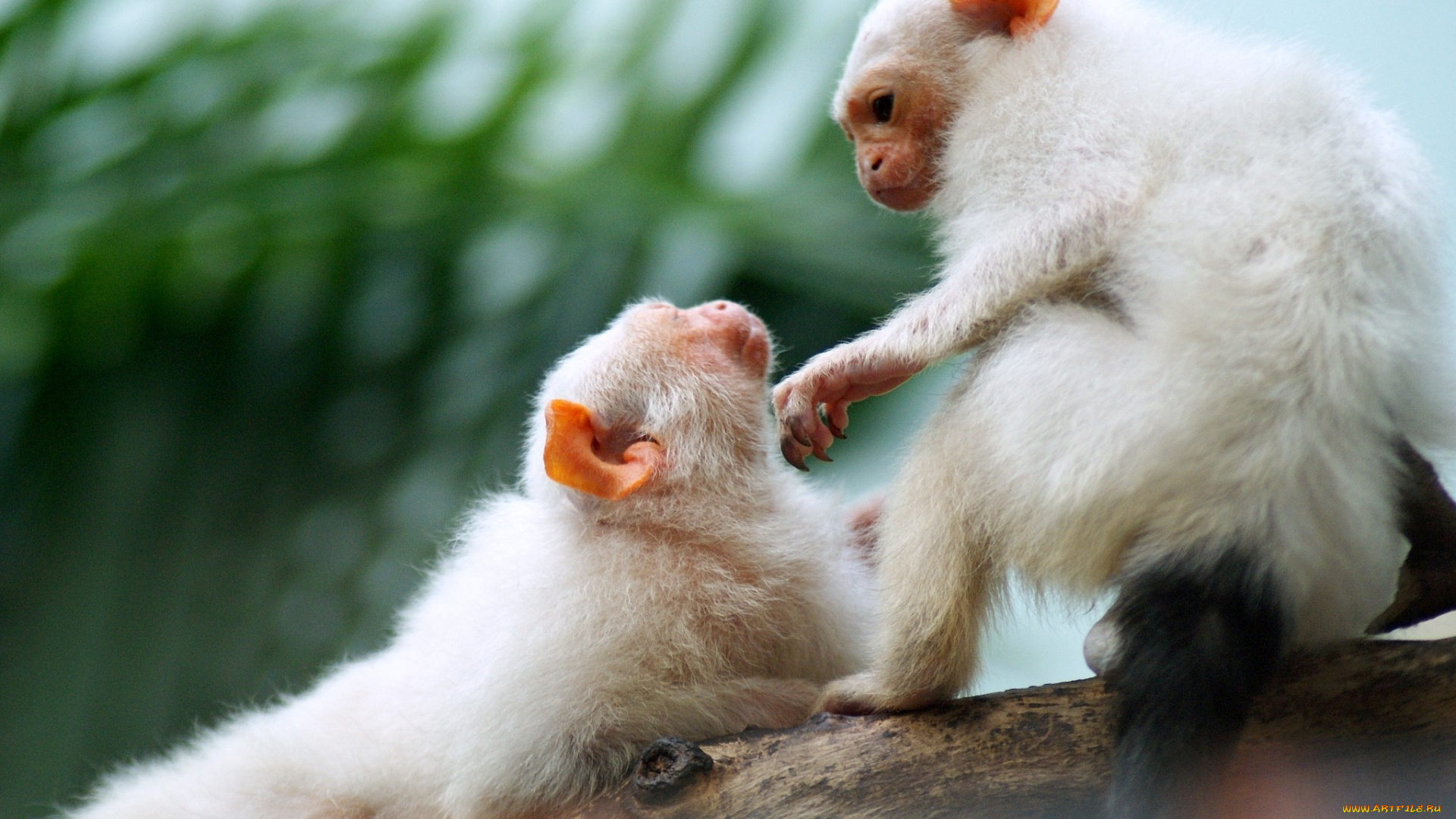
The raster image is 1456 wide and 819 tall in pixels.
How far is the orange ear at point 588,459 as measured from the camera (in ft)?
6.67

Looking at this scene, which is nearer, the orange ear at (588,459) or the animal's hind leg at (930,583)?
the animal's hind leg at (930,583)

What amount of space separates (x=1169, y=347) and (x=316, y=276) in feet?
10.6

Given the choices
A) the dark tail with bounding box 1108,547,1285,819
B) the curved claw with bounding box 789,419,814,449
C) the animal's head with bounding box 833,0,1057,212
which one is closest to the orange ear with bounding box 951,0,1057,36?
the animal's head with bounding box 833,0,1057,212

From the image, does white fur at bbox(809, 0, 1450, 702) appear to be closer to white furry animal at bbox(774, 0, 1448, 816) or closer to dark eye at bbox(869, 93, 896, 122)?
white furry animal at bbox(774, 0, 1448, 816)

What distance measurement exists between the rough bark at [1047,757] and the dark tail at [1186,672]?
0.31 ft

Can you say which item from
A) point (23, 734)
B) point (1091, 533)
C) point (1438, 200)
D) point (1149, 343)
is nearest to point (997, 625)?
point (1091, 533)

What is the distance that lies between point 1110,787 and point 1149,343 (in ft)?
1.84

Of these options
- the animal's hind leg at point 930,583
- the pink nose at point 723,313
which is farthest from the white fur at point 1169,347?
the pink nose at point 723,313

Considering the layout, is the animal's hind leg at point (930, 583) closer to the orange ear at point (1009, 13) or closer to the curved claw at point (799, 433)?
the curved claw at point (799, 433)

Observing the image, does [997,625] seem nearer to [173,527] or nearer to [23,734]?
[173,527]

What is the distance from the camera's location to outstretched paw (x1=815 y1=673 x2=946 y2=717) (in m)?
1.64

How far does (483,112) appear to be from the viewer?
3955mm

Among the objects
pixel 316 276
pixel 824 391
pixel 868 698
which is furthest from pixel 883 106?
pixel 316 276

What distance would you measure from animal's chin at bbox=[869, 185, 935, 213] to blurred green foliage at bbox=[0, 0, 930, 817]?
5.26ft
